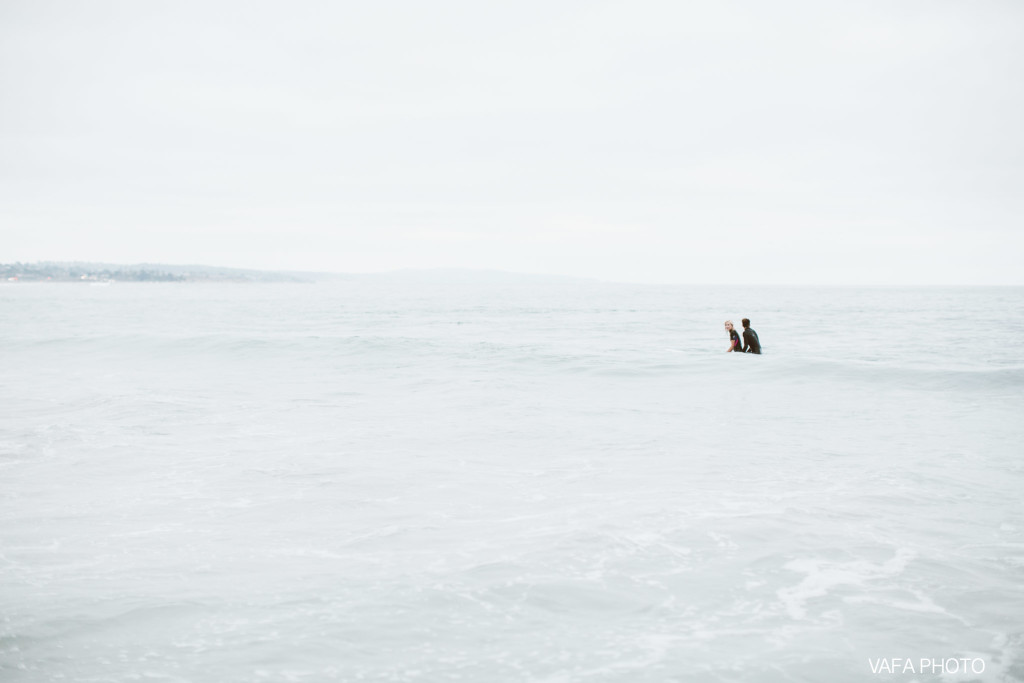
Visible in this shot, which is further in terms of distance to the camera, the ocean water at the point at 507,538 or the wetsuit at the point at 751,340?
the wetsuit at the point at 751,340

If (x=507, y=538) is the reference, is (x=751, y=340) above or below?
above

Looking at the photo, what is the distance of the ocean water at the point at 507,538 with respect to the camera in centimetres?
458

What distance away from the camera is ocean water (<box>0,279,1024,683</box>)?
15.0 feet

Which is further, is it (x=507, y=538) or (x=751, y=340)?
(x=751, y=340)

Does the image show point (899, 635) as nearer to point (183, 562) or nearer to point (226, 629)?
point (226, 629)

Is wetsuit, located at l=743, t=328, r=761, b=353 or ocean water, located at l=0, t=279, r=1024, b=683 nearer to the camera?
ocean water, located at l=0, t=279, r=1024, b=683

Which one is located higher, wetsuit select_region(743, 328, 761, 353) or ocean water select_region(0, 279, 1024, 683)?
wetsuit select_region(743, 328, 761, 353)

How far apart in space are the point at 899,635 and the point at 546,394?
456 inches

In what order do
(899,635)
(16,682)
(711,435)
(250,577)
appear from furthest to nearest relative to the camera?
(711,435), (250,577), (899,635), (16,682)

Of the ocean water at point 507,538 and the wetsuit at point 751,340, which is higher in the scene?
the wetsuit at point 751,340

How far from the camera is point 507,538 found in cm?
648

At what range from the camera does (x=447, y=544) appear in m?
6.33

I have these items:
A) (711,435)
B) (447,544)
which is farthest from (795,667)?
(711,435)

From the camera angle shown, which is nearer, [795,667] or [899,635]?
[795,667]
